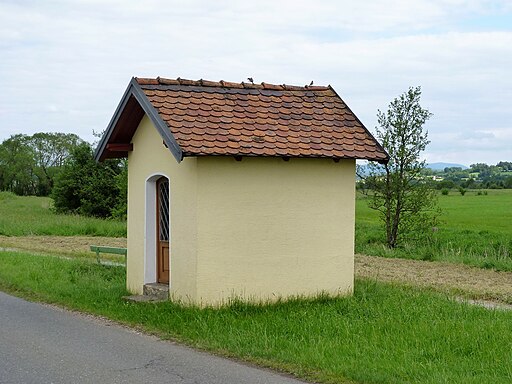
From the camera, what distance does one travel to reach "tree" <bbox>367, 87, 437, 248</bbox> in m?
24.6

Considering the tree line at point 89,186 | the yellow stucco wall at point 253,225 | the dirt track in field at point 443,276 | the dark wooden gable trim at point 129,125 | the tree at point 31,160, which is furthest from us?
the tree at point 31,160

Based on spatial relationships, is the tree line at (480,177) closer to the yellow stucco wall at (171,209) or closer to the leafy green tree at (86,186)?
the leafy green tree at (86,186)

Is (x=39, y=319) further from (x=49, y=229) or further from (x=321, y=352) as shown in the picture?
(x=49, y=229)

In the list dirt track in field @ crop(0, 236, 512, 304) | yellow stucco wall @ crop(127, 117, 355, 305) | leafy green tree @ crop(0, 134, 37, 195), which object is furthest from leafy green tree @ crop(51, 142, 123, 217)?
leafy green tree @ crop(0, 134, 37, 195)

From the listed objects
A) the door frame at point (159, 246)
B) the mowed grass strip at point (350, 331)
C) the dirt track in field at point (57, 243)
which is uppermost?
the door frame at point (159, 246)

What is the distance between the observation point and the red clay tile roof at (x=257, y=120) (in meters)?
12.5

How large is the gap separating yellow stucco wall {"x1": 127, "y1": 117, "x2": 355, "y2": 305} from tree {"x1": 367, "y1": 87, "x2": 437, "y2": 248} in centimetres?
1104

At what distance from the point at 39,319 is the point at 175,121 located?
149 inches

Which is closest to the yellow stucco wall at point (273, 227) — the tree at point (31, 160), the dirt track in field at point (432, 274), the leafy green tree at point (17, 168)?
the dirt track in field at point (432, 274)

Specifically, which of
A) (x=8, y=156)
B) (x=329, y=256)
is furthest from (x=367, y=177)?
(x=8, y=156)

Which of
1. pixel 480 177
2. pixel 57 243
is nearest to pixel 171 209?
pixel 57 243

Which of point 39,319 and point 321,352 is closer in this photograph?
point 321,352

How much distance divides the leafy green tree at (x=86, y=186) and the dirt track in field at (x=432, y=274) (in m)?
19.9

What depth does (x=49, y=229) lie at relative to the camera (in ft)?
108
